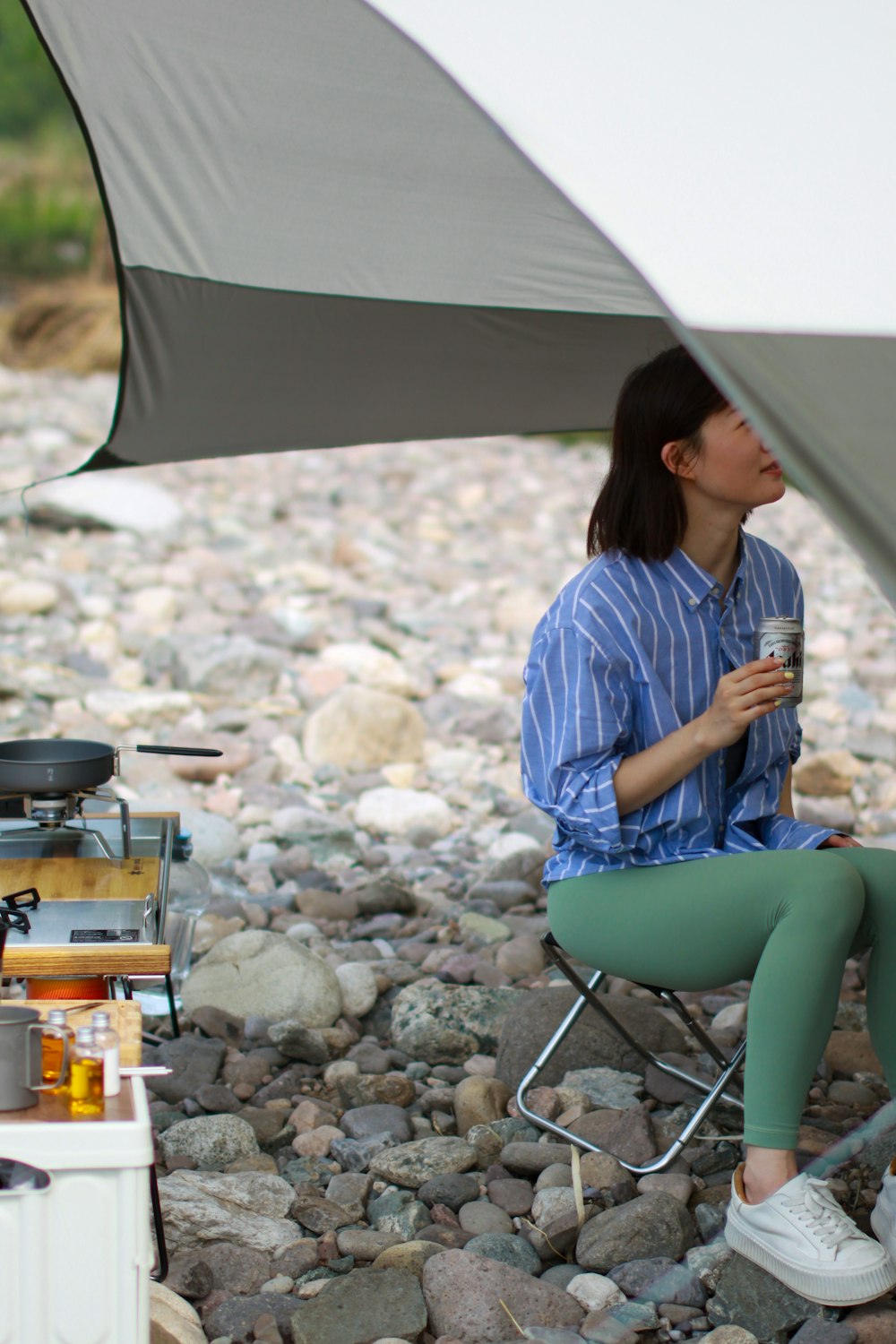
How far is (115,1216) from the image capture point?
5.19ft

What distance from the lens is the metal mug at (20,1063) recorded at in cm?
163

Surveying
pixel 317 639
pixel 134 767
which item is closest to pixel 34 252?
pixel 317 639

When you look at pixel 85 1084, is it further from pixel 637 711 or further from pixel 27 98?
pixel 27 98

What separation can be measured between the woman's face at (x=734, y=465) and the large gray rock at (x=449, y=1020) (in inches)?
46.3

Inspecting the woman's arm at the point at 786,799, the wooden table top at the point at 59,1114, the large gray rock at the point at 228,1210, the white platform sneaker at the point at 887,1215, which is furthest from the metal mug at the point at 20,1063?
the woman's arm at the point at 786,799

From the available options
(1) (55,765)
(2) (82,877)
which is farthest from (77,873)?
(1) (55,765)

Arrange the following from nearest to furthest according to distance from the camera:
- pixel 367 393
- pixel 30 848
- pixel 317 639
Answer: pixel 30 848, pixel 367 393, pixel 317 639

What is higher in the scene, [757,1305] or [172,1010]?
[172,1010]

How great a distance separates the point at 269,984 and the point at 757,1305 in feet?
4.62

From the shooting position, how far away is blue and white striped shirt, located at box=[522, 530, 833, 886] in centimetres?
228

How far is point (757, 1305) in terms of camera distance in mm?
2119

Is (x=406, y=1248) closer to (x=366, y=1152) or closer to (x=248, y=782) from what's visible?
(x=366, y=1152)

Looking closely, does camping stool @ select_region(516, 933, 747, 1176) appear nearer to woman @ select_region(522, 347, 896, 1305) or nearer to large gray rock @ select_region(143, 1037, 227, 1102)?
woman @ select_region(522, 347, 896, 1305)

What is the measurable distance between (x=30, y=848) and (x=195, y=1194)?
2.05 feet
